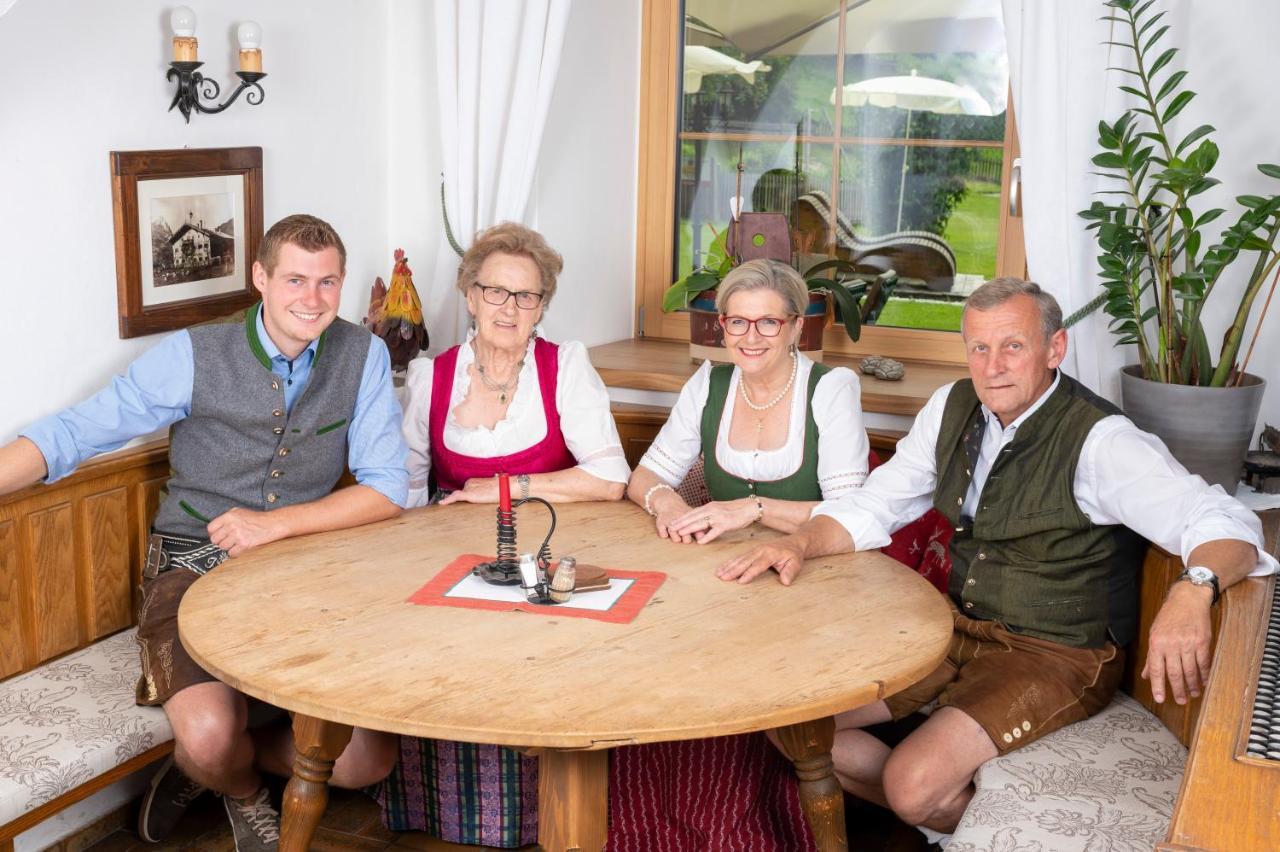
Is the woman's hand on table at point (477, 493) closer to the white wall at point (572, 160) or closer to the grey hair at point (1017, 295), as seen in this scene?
the white wall at point (572, 160)

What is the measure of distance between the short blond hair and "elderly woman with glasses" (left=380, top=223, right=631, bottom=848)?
1.30 feet

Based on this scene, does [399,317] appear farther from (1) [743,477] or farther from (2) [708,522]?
(2) [708,522]

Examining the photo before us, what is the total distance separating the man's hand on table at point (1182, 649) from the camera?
6.88ft

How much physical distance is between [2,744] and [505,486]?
1.00 m

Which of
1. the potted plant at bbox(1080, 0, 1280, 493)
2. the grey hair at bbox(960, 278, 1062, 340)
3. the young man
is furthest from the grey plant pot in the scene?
the young man

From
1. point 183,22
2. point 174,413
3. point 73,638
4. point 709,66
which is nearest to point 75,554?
point 73,638

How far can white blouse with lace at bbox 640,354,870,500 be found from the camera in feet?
9.37

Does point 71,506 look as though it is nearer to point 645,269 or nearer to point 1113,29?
point 645,269

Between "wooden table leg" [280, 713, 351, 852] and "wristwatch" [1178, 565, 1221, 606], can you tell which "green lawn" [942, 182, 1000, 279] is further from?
"wooden table leg" [280, 713, 351, 852]

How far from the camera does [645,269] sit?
4.21 meters

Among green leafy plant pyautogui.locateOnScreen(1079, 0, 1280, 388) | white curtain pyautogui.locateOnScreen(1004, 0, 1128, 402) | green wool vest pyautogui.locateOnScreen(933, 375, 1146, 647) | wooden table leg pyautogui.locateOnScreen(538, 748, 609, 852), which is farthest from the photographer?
white curtain pyautogui.locateOnScreen(1004, 0, 1128, 402)

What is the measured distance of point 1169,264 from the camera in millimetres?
2834

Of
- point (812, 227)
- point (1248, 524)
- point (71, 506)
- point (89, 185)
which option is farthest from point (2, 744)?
point (812, 227)

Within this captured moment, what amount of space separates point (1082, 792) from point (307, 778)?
4.29 ft
